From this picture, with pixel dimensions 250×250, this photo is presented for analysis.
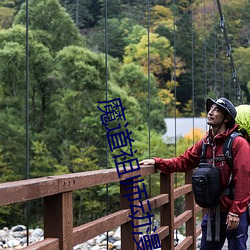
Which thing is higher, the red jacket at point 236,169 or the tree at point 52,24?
the tree at point 52,24

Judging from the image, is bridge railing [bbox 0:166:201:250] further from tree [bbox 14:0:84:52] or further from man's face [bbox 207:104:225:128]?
tree [bbox 14:0:84:52]

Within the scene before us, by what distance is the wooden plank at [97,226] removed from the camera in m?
1.45

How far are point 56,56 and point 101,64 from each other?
1.09 m

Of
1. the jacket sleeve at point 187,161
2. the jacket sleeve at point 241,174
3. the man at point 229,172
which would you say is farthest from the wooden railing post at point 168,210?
the jacket sleeve at point 241,174

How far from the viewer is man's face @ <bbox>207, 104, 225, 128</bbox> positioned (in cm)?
192

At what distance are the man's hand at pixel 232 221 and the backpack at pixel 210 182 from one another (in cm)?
7

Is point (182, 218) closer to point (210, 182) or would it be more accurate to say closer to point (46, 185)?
point (210, 182)

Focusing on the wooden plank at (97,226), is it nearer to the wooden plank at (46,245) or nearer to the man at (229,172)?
the wooden plank at (46,245)

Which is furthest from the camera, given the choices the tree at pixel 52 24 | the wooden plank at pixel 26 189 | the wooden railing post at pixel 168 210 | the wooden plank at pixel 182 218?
the tree at pixel 52 24

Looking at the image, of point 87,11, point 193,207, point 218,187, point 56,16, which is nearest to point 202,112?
point 87,11

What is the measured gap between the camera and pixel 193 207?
3.15m

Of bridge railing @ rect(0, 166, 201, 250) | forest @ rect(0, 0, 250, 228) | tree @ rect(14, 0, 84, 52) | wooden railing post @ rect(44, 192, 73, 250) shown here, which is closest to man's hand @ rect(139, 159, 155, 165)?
bridge railing @ rect(0, 166, 201, 250)

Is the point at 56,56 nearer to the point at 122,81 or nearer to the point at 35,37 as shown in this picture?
the point at 35,37

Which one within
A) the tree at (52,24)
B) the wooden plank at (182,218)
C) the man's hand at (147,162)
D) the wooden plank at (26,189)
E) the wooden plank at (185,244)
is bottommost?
Answer: the wooden plank at (185,244)
